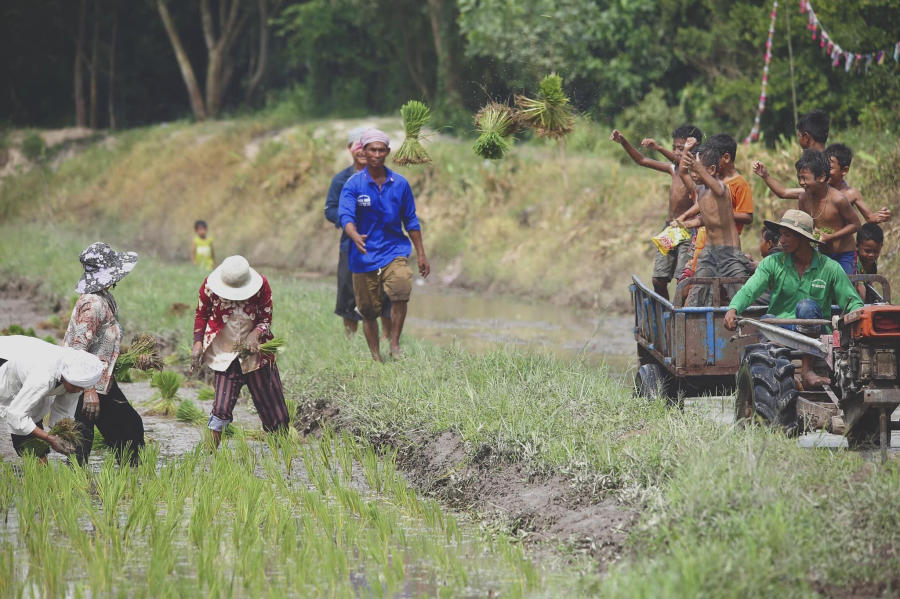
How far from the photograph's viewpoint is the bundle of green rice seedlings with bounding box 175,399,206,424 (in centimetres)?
984

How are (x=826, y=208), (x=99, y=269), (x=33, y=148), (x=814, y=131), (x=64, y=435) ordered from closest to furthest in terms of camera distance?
(x=64, y=435) → (x=99, y=269) → (x=826, y=208) → (x=814, y=131) → (x=33, y=148)

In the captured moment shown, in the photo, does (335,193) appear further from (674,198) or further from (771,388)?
(771,388)

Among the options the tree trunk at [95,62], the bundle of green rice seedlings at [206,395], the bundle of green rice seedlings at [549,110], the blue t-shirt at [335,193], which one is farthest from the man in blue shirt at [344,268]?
the tree trunk at [95,62]

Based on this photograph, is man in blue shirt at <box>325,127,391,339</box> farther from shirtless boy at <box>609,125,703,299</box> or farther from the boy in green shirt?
the boy in green shirt

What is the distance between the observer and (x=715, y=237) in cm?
894

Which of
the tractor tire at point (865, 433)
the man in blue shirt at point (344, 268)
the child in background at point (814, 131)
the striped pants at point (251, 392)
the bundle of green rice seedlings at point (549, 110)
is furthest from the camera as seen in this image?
the man in blue shirt at point (344, 268)

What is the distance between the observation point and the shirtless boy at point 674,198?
32.3ft

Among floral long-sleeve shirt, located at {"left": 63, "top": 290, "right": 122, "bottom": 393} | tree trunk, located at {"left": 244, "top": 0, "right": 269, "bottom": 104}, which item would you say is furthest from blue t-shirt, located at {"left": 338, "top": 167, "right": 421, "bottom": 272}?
tree trunk, located at {"left": 244, "top": 0, "right": 269, "bottom": 104}

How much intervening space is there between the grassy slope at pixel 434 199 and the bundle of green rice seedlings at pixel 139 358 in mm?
7964

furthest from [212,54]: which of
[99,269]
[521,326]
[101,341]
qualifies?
[101,341]

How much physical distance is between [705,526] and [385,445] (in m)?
3.57

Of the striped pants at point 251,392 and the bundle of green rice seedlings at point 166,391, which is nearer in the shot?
the striped pants at point 251,392

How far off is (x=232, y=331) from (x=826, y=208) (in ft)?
13.8

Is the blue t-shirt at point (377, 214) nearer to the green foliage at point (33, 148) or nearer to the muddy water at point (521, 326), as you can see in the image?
the muddy water at point (521, 326)
